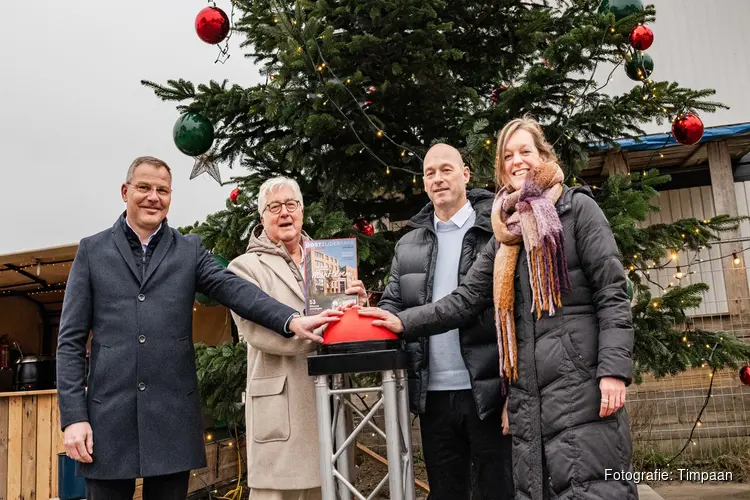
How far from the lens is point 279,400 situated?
2.30 metres

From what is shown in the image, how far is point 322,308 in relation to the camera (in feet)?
7.43

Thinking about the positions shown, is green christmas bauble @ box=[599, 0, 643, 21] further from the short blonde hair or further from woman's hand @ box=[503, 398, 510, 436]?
woman's hand @ box=[503, 398, 510, 436]

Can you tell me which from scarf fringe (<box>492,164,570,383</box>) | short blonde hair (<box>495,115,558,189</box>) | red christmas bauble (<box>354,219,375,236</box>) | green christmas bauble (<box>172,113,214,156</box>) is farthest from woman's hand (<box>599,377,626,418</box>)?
green christmas bauble (<box>172,113,214,156</box>)

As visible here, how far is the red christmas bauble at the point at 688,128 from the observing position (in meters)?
3.85

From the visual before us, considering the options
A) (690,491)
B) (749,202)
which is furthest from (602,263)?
(749,202)

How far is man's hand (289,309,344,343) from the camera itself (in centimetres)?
221

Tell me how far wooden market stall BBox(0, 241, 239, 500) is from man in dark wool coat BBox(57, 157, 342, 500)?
9.18 feet

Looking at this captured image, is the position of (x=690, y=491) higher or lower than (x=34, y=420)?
lower

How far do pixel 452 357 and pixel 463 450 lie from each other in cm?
37

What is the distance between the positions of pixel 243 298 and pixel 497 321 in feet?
3.15

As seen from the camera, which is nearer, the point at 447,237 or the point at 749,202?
the point at 447,237

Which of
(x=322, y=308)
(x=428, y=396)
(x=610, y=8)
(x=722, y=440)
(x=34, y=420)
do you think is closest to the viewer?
(x=322, y=308)

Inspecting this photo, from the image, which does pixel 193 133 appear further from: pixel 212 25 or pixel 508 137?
pixel 508 137

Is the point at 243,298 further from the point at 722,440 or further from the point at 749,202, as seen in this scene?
the point at 749,202
